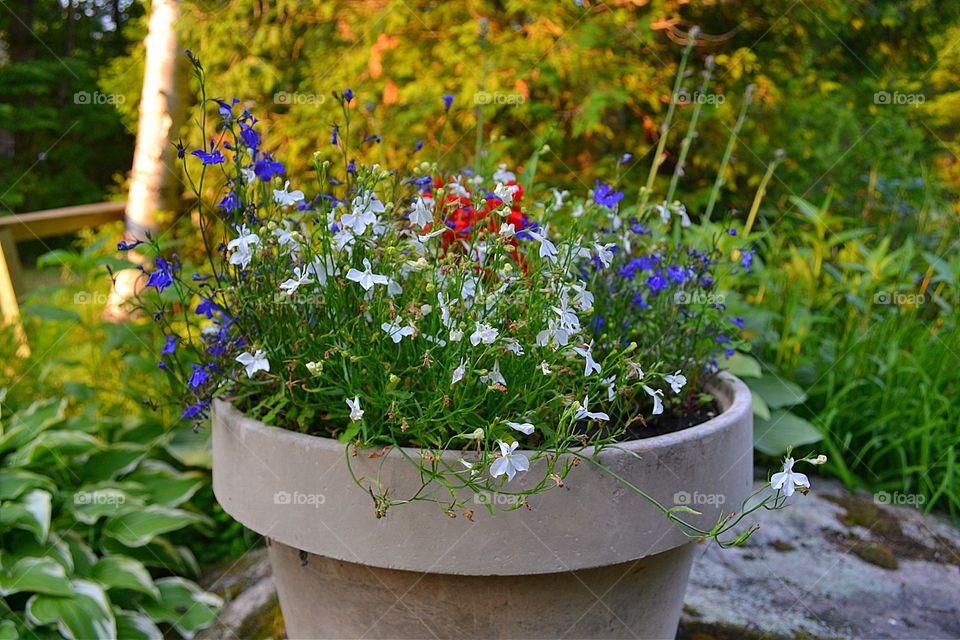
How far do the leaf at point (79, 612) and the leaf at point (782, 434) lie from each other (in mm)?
1762

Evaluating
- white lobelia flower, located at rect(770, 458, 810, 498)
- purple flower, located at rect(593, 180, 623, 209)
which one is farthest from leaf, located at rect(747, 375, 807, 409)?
white lobelia flower, located at rect(770, 458, 810, 498)

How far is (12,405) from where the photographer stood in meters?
2.48

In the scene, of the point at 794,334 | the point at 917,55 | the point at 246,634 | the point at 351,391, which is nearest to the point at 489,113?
the point at 794,334

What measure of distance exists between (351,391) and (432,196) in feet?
A: 1.53

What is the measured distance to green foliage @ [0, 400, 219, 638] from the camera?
1896 mm

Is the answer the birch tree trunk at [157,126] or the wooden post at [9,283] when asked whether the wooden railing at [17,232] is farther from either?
the birch tree trunk at [157,126]

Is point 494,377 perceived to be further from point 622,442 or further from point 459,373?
point 622,442

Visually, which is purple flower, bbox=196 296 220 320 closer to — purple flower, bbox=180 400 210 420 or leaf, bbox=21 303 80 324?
purple flower, bbox=180 400 210 420

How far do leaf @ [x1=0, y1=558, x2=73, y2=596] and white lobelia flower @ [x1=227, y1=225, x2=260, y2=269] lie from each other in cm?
111

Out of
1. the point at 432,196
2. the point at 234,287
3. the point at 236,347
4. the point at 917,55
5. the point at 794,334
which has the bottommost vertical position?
the point at 794,334

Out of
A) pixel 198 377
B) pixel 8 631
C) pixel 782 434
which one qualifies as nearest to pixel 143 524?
pixel 8 631

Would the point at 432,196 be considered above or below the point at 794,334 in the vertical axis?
above

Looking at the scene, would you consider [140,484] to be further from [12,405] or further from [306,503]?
[306,503]

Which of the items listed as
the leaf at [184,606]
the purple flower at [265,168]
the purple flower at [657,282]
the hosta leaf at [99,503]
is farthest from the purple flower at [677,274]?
the hosta leaf at [99,503]
